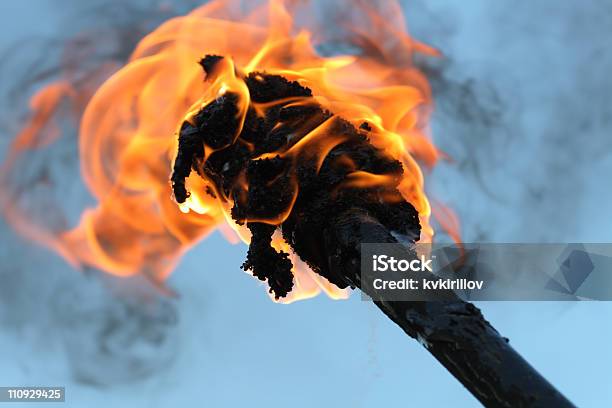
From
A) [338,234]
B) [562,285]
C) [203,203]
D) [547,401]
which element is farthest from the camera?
[562,285]

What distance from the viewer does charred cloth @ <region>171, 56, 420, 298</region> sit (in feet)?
23.6

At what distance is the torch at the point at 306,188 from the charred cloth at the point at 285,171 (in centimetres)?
1

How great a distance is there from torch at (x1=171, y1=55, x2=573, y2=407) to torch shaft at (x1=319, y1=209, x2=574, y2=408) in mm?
10

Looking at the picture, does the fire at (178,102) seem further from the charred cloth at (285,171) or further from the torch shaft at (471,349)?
the torch shaft at (471,349)

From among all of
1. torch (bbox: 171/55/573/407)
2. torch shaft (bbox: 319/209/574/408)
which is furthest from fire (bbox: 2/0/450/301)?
torch shaft (bbox: 319/209/574/408)

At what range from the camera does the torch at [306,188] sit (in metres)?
5.53

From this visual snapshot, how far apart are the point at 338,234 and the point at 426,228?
2.13m

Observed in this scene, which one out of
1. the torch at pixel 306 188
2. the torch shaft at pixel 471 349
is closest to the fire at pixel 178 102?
the torch at pixel 306 188

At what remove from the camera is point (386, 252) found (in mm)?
6320

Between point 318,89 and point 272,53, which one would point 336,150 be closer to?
point 318,89

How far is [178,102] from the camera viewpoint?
9945 mm

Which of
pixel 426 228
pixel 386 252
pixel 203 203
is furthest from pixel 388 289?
pixel 203 203

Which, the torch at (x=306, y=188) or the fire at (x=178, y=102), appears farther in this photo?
the fire at (x=178, y=102)

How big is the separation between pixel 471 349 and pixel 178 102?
631cm
